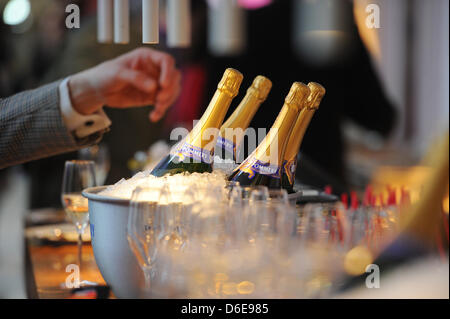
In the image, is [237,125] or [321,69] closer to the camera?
[237,125]

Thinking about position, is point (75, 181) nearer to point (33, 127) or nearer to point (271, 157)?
point (33, 127)

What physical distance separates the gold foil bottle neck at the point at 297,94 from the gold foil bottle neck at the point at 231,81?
2.6 inches

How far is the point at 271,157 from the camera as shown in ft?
2.01

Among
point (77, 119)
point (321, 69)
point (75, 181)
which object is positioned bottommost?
point (75, 181)

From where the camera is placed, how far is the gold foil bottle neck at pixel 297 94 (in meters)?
0.56

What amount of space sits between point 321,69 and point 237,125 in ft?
5.56

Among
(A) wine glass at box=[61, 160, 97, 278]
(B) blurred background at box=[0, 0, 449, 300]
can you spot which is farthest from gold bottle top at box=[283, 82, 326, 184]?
(B) blurred background at box=[0, 0, 449, 300]

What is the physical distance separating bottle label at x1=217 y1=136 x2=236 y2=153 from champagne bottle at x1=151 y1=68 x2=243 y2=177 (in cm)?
2

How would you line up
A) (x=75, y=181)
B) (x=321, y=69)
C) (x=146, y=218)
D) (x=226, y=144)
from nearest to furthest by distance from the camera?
(x=146, y=218)
(x=226, y=144)
(x=75, y=181)
(x=321, y=69)

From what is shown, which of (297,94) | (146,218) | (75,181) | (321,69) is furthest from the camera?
(321,69)

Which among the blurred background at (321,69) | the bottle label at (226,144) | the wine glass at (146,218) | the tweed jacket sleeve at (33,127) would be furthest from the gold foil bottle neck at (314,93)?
the blurred background at (321,69)

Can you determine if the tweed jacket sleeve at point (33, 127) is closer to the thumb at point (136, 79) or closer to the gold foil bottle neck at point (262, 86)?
the thumb at point (136, 79)

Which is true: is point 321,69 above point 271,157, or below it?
above

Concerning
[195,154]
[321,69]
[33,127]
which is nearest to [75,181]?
[33,127]
